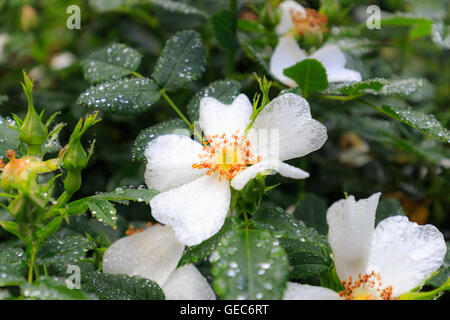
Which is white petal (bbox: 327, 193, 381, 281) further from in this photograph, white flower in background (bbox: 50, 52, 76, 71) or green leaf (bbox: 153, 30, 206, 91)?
white flower in background (bbox: 50, 52, 76, 71)

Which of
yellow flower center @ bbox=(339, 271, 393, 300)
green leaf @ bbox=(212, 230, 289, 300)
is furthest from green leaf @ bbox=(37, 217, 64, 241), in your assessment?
yellow flower center @ bbox=(339, 271, 393, 300)

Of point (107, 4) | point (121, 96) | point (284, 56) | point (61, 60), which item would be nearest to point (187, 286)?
point (121, 96)

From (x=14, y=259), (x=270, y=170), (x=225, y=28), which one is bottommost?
(x=14, y=259)

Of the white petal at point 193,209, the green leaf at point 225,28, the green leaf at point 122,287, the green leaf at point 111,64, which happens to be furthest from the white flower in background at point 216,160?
the green leaf at point 225,28

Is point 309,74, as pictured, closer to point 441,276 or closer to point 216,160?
point 216,160

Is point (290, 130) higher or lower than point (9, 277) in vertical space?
higher

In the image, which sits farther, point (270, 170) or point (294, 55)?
point (294, 55)

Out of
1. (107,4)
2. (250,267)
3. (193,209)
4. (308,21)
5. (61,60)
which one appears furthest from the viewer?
(61,60)
